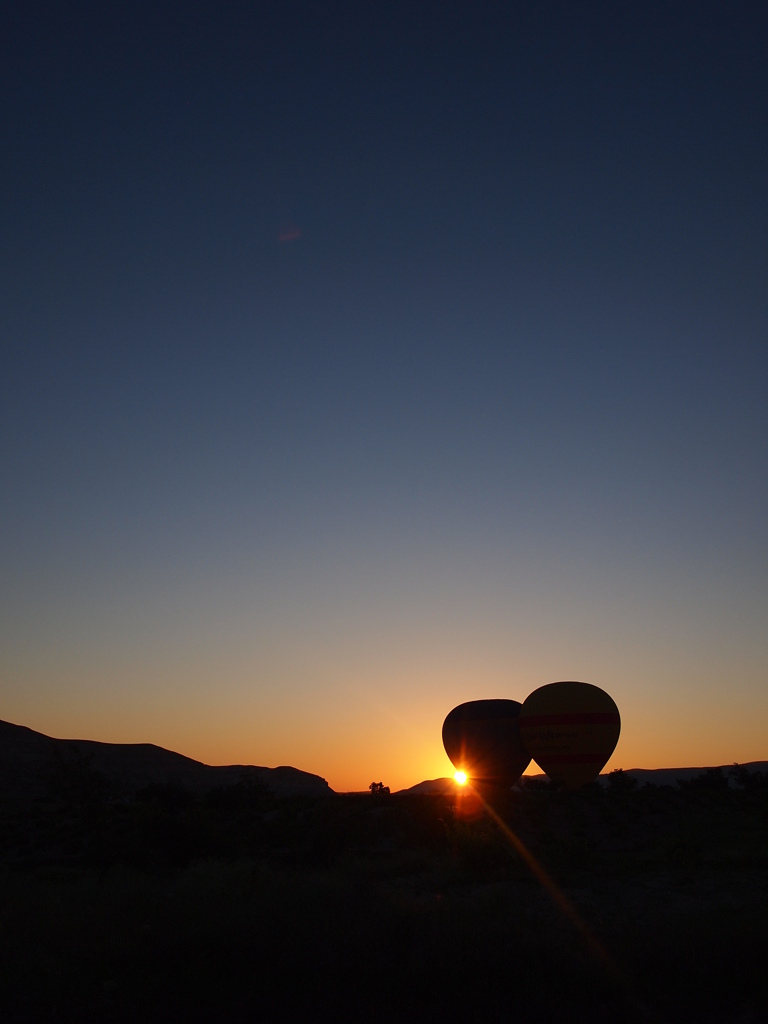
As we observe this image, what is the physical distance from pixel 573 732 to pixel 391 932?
29402mm

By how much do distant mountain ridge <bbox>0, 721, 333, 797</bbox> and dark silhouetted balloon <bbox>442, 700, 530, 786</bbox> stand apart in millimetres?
30909

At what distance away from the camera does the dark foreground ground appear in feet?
31.4

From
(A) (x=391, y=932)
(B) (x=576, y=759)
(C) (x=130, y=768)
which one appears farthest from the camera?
(C) (x=130, y=768)

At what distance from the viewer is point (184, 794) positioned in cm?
4244

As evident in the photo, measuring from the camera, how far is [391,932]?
12383 mm

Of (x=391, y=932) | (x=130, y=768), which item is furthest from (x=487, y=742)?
(x=130, y=768)

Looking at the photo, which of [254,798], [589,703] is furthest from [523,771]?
[254,798]

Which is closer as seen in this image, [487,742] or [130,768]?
[487,742]

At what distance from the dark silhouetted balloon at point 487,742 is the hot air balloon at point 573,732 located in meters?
2.92

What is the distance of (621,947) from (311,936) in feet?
16.4

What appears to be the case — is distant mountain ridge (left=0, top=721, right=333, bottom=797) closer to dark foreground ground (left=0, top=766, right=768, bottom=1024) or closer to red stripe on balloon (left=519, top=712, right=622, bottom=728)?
red stripe on balloon (left=519, top=712, right=622, bottom=728)

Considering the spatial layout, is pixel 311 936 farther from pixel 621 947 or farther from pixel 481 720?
pixel 481 720

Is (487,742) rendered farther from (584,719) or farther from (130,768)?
(130,768)

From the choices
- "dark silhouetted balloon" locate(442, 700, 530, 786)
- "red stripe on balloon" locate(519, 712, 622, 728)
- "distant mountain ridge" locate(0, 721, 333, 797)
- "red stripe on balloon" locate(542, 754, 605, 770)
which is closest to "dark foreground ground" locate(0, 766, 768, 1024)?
→ "red stripe on balloon" locate(542, 754, 605, 770)
